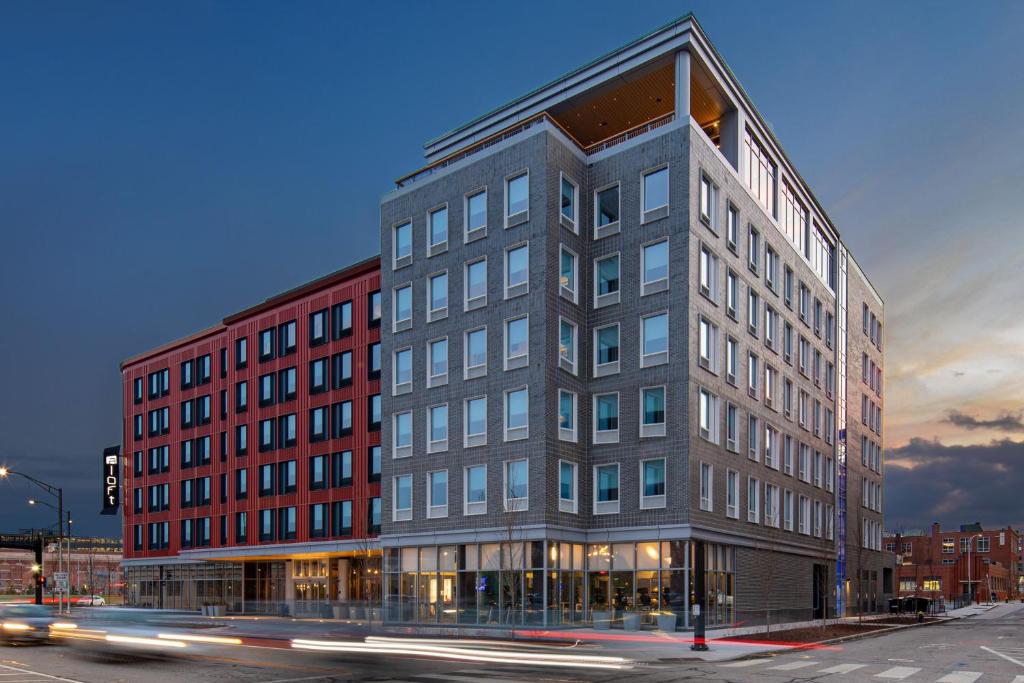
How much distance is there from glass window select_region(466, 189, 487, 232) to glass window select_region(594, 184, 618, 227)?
232 inches

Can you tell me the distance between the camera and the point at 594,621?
145 ft

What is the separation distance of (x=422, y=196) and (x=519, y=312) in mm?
10661

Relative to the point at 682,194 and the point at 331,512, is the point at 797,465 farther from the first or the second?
the point at 331,512

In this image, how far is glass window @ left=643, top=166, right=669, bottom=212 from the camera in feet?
150

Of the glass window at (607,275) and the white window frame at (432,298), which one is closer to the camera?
the glass window at (607,275)

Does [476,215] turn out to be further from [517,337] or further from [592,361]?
[592,361]

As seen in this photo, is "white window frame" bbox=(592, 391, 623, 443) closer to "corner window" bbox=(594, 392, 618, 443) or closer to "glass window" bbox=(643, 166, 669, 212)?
"corner window" bbox=(594, 392, 618, 443)

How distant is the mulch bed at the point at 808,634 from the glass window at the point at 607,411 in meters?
11.6

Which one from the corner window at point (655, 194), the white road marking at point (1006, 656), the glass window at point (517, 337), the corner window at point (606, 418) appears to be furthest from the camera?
the corner window at point (606, 418)

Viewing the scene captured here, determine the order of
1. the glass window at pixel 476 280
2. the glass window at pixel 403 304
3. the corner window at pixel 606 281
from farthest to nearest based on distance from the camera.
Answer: the glass window at pixel 403 304 < the glass window at pixel 476 280 < the corner window at pixel 606 281

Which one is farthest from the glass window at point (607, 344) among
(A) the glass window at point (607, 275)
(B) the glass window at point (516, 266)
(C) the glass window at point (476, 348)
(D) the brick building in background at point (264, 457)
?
(D) the brick building in background at point (264, 457)

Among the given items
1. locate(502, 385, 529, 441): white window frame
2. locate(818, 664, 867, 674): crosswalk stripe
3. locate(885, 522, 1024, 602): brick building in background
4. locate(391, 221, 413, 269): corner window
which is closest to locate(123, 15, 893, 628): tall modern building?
locate(502, 385, 529, 441): white window frame

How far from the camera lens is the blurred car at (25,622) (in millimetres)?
45000

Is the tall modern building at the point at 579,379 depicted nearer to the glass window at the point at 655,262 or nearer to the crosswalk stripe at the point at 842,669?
the glass window at the point at 655,262
